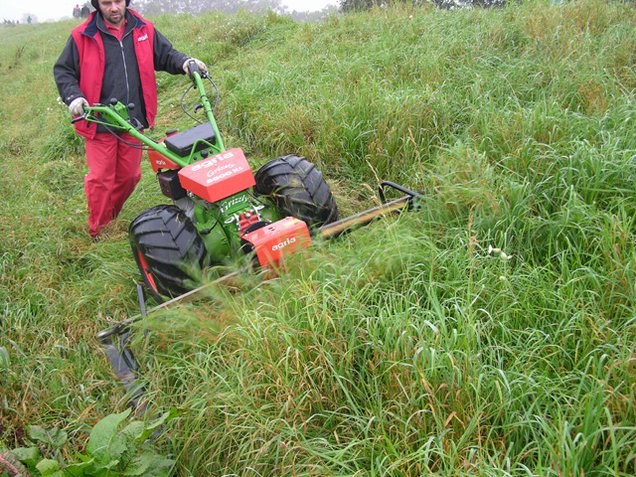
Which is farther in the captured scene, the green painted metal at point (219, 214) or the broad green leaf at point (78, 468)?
the green painted metal at point (219, 214)

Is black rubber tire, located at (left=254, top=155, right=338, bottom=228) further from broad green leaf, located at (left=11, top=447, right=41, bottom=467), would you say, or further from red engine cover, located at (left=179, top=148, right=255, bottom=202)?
broad green leaf, located at (left=11, top=447, right=41, bottom=467)

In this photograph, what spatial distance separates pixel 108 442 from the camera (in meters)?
2.04

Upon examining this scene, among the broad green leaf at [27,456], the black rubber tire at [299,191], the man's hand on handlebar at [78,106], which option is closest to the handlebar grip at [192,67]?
the man's hand on handlebar at [78,106]

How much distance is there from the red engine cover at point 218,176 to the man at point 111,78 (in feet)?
2.92

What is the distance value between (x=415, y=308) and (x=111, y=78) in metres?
3.08

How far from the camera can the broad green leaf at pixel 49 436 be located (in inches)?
86.8

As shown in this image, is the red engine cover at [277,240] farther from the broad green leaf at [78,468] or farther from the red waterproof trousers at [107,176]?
the red waterproof trousers at [107,176]

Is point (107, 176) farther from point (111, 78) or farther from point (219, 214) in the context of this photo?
point (219, 214)

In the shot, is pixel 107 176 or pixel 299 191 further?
pixel 107 176

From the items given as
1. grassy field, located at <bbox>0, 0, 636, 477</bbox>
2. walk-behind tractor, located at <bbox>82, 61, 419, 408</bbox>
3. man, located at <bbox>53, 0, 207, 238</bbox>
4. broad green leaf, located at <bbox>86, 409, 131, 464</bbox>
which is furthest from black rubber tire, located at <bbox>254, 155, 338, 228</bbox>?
broad green leaf, located at <bbox>86, 409, 131, 464</bbox>

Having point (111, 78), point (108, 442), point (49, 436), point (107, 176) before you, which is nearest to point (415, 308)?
point (108, 442)

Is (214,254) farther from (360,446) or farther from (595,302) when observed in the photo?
(595,302)

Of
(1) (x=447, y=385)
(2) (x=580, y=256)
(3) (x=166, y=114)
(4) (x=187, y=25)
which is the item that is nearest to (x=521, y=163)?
(2) (x=580, y=256)

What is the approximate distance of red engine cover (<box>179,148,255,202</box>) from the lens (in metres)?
3.16
